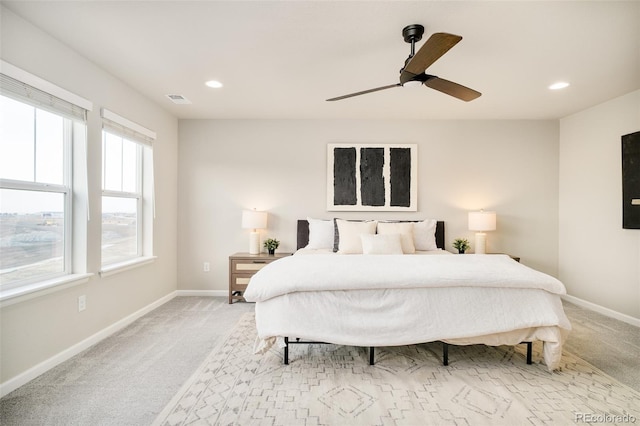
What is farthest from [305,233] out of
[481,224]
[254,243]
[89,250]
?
[89,250]

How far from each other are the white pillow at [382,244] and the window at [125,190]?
2.61 metres

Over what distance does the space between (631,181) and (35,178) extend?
552cm

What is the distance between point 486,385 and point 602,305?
9.11ft

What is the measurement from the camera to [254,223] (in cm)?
410

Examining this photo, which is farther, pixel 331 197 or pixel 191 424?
pixel 331 197

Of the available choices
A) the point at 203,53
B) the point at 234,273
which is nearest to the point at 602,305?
the point at 234,273

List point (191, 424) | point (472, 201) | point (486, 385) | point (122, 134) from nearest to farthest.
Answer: point (191, 424)
point (486, 385)
point (122, 134)
point (472, 201)

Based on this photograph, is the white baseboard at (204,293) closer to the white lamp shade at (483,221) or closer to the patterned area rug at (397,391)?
the patterned area rug at (397,391)

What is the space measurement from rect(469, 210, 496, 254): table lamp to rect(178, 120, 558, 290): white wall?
0.28 meters

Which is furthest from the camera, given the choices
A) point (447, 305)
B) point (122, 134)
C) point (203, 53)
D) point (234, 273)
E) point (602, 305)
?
point (234, 273)

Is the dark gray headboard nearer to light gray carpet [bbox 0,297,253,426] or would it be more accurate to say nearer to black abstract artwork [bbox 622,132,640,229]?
light gray carpet [bbox 0,297,253,426]

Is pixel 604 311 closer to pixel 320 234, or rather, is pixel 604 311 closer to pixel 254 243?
pixel 320 234

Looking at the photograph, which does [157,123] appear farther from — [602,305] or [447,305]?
[602,305]

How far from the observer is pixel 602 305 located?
3.69 metres
